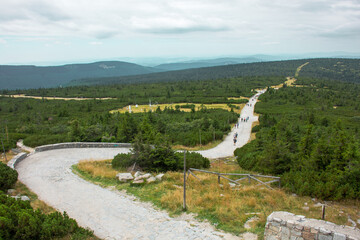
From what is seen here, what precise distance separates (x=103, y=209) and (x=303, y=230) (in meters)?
6.84

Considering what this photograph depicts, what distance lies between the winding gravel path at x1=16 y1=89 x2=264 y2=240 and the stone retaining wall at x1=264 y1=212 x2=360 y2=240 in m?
1.15

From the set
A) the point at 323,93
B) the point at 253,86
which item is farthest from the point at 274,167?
the point at 253,86

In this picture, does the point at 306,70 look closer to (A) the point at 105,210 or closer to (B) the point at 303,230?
(B) the point at 303,230

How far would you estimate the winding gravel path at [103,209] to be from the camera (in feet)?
25.7

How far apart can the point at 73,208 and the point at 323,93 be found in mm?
84774

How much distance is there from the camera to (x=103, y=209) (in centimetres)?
947

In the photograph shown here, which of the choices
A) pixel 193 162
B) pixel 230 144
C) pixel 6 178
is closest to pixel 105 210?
pixel 6 178

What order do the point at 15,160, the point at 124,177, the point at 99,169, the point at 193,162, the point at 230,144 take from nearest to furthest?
the point at 124,177 → the point at 99,169 → the point at 193,162 → the point at 15,160 → the point at 230,144

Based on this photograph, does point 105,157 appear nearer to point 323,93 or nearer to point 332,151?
point 332,151

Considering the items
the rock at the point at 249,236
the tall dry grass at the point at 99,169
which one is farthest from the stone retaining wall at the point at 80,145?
the rock at the point at 249,236

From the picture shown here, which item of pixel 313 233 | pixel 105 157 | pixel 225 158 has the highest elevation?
pixel 313 233

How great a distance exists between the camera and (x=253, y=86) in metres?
102

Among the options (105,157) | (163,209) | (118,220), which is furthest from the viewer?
(105,157)

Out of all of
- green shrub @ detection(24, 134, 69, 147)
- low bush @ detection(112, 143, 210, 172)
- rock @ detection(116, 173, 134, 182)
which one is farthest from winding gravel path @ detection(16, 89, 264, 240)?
green shrub @ detection(24, 134, 69, 147)
